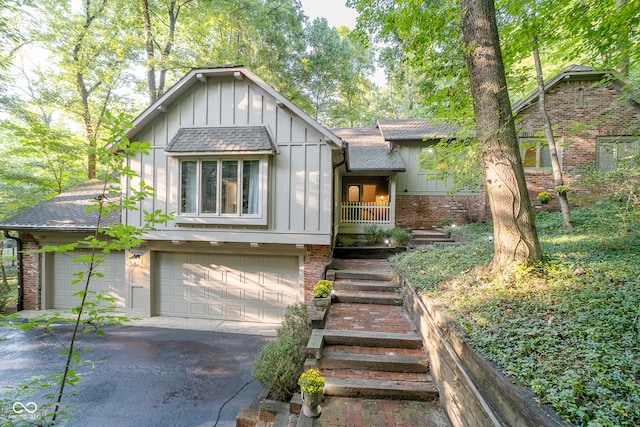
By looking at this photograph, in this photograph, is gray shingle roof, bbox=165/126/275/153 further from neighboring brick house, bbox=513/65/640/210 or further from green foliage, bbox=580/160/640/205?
neighboring brick house, bbox=513/65/640/210

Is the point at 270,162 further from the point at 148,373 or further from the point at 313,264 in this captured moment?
the point at 148,373

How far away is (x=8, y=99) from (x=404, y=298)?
1494 centimetres

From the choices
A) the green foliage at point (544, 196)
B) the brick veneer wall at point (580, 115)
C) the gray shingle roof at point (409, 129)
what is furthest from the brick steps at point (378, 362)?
the brick veneer wall at point (580, 115)

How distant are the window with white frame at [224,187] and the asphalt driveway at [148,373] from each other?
10.7 ft

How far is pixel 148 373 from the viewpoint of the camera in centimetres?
543

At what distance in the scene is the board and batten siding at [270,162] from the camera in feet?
23.0

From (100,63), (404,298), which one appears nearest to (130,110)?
(100,63)

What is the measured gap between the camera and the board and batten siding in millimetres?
7023

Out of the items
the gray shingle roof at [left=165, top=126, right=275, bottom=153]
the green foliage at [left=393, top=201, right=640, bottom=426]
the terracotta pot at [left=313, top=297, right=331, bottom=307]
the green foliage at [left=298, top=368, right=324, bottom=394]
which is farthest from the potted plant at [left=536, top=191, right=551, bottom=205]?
the green foliage at [left=298, top=368, right=324, bottom=394]

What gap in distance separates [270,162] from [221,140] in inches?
55.0

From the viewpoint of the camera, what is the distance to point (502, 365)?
250 centimetres

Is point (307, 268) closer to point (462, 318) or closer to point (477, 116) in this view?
point (462, 318)

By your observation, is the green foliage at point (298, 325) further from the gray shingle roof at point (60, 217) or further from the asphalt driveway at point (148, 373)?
the gray shingle roof at point (60, 217)

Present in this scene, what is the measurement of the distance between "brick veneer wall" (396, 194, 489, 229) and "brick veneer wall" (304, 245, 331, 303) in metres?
5.68
